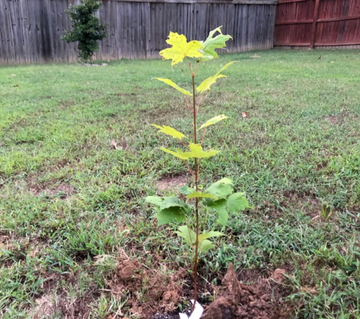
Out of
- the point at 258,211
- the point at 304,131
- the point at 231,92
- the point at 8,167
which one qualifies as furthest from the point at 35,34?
the point at 258,211

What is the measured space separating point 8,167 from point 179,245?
1615 mm

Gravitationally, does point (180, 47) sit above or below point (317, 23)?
below

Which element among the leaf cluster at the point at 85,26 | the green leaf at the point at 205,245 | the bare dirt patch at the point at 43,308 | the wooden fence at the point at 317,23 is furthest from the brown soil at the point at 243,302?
the wooden fence at the point at 317,23

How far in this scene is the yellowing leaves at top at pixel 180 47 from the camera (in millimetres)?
791

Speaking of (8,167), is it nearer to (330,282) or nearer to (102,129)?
(102,129)

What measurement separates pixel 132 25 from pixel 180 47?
10.8m

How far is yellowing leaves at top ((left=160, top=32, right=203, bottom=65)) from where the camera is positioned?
791 mm

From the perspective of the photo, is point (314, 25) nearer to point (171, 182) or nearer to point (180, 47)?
point (171, 182)

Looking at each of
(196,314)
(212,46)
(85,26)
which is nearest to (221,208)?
(196,314)

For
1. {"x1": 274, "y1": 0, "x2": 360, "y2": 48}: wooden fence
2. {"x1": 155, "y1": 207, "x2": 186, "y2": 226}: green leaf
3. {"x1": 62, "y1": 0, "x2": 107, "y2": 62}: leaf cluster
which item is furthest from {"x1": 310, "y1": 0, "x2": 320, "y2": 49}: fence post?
{"x1": 155, "y1": 207, "x2": 186, "y2": 226}: green leaf

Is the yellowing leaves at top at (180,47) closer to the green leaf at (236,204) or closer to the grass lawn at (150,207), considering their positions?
the green leaf at (236,204)

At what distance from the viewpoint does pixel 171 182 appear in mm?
2125

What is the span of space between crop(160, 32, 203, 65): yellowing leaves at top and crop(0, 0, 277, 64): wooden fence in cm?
1044

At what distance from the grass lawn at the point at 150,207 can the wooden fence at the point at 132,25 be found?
702 cm
